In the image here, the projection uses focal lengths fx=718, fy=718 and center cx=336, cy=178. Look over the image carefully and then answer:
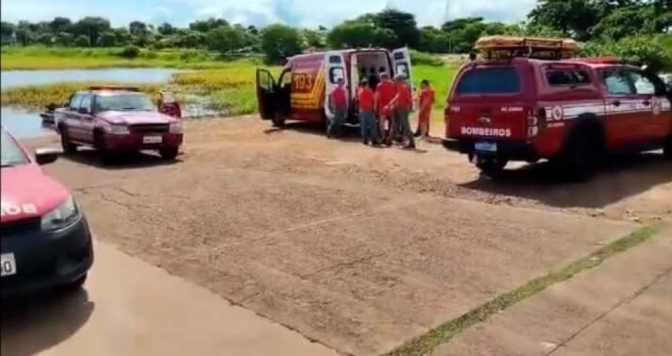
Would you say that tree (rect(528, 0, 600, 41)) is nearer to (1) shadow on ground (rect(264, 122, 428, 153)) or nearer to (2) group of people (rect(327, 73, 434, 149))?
(1) shadow on ground (rect(264, 122, 428, 153))

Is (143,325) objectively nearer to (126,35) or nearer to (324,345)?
(324,345)

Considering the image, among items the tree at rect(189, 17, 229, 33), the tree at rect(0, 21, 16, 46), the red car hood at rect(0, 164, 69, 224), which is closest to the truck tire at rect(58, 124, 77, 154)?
the tree at rect(189, 17, 229, 33)

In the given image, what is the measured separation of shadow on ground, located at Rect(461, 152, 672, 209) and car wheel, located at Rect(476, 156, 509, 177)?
0.11 m

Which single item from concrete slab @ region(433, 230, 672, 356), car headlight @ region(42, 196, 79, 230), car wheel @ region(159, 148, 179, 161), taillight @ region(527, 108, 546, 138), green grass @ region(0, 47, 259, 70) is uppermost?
green grass @ region(0, 47, 259, 70)

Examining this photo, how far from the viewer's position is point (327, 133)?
51.3 ft

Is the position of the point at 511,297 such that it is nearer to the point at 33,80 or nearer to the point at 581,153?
the point at 33,80

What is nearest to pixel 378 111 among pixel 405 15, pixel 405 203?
pixel 405 203

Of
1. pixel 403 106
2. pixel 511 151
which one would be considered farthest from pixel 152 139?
pixel 403 106

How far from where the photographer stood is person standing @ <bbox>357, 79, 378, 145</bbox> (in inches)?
535

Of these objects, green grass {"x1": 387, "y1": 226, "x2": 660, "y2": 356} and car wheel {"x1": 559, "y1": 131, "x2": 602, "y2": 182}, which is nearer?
green grass {"x1": 387, "y1": 226, "x2": 660, "y2": 356}

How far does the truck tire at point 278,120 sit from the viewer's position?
57.9ft

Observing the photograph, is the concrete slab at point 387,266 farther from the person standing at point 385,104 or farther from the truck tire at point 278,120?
the truck tire at point 278,120

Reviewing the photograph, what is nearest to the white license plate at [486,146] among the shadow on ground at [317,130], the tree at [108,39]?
the shadow on ground at [317,130]

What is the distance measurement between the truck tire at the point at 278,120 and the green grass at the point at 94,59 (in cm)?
1602
